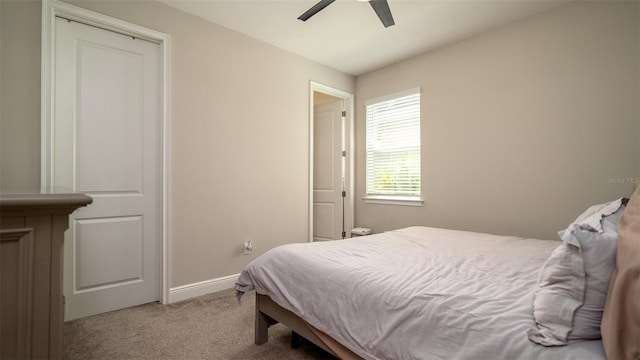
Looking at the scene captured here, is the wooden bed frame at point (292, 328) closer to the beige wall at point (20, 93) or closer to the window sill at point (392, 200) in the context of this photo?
the beige wall at point (20, 93)

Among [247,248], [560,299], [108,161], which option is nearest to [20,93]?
[108,161]

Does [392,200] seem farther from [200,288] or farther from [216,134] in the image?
[200,288]

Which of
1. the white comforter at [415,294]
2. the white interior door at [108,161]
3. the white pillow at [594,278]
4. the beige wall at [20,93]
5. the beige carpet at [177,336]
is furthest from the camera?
the white interior door at [108,161]

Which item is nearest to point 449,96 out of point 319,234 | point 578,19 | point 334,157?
point 578,19

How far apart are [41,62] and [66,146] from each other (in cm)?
58

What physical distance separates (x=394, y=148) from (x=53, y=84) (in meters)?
3.31

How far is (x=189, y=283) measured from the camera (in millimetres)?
2723

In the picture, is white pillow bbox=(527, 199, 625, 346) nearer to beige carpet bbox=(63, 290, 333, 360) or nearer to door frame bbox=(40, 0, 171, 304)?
beige carpet bbox=(63, 290, 333, 360)

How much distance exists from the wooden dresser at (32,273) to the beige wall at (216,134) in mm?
1856

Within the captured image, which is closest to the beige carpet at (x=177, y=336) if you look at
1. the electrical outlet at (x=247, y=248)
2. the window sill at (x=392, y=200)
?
the electrical outlet at (x=247, y=248)

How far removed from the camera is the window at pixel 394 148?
143 inches

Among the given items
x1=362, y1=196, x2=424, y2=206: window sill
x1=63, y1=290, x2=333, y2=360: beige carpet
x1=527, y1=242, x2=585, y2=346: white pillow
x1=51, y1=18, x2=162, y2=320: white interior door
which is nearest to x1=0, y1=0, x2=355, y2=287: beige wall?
x1=51, y1=18, x2=162, y2=320: white interior door

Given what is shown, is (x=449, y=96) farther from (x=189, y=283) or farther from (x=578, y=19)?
(x=189, y=283)

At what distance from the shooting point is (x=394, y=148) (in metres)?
3.81
